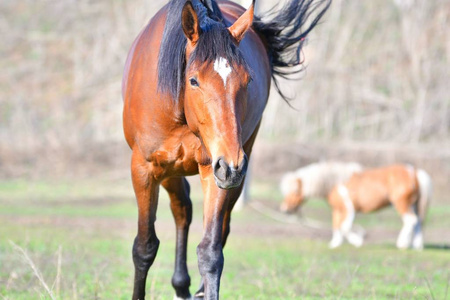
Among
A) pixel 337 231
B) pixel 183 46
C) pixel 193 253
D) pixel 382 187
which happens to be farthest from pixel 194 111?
pixel 382 187

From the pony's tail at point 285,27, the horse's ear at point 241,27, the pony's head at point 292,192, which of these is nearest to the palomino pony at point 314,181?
the pony's head at point 292,192

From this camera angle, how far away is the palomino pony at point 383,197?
15.3 metres

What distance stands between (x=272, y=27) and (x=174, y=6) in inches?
56.3

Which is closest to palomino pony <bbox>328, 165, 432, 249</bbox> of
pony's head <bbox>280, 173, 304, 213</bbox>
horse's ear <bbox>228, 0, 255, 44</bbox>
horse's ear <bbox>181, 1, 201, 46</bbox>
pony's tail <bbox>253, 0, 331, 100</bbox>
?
pony's head <bbox>280, 173, 304, 213</bbox>

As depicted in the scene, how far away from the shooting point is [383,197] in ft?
52.5

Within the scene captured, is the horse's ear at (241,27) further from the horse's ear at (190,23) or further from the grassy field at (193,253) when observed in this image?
the grassy field at (193,253)

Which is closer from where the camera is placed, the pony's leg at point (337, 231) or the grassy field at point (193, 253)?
the grassy field at point (193, 253)

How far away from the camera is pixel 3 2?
35.7m

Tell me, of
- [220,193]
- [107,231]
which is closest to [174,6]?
[220,193]

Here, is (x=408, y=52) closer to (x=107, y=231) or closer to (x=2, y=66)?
(x=2, y=66)

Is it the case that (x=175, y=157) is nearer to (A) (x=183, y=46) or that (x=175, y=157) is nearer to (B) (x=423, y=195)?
(A) (x=183, y=46)

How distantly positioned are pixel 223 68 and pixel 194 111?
35 cm

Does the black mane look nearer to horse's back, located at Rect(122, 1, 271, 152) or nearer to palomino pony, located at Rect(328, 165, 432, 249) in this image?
horse's back, located at Rect(122, 1, 271, 152)

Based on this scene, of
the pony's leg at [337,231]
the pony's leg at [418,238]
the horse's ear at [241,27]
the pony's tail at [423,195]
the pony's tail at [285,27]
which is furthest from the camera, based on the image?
the pony's tail at [423,195]
